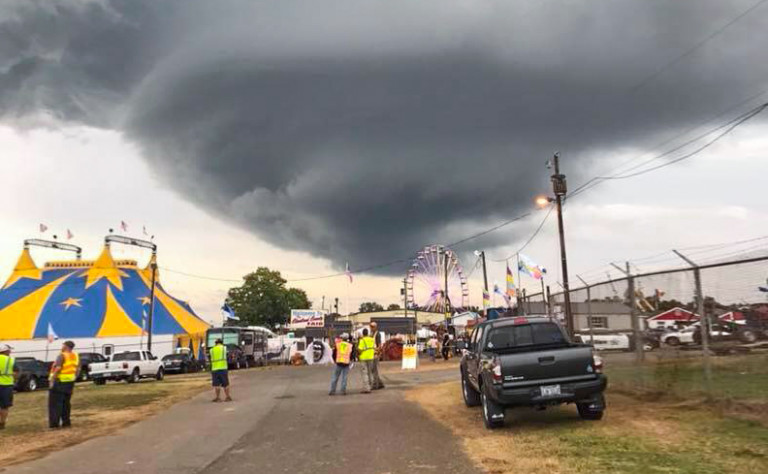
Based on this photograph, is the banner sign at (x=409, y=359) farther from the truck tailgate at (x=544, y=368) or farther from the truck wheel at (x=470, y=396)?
the truck tailgate at (x=544, y=368)

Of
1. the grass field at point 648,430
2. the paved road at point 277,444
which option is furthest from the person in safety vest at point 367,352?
the grass field at point 648,430

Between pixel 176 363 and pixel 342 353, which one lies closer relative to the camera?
pixel 342 353

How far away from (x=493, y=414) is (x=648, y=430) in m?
2.19

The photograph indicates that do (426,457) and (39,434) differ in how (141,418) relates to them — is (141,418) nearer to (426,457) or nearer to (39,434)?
(39,434)

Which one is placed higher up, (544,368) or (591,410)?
(544,368)

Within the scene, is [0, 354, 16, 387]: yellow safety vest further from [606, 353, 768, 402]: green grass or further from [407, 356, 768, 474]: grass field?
[606, 353, 768, 402]: green grass

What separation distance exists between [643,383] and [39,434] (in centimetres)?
1155

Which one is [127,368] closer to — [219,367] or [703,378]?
[219,367]

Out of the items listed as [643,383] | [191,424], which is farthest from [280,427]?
[643,383]

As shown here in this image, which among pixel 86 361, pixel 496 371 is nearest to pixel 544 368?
pixel 496 371

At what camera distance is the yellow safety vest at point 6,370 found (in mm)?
12414

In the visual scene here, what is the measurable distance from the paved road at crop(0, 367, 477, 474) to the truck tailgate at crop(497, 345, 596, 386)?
135 centimetres

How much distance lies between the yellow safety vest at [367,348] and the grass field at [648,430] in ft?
14.6

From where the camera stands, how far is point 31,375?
27.1m
